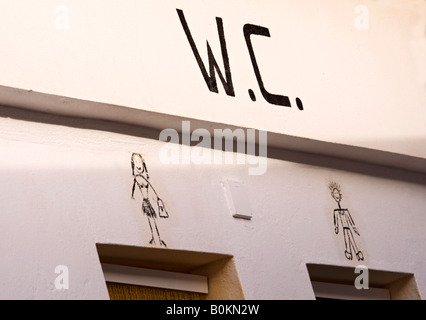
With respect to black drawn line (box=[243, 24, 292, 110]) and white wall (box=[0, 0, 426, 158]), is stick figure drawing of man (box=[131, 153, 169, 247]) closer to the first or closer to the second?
white wall (box=[0, 0, 426, 158])

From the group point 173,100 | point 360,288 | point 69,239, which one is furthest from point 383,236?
point 69,239

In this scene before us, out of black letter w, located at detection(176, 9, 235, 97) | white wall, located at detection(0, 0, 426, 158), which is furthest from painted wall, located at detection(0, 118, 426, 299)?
black letter w, located at detection(176, 9, 235, 97)

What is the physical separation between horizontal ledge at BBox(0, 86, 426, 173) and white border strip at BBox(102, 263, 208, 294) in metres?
0.53

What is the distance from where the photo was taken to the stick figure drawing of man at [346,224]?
369 centimetres

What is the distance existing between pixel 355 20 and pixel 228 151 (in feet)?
3.12

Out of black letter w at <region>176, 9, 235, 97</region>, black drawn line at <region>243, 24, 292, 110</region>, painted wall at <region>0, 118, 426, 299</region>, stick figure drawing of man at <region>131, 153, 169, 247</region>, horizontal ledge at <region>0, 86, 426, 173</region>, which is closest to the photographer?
painted wall at <region>0, 118, 426, 299</region>

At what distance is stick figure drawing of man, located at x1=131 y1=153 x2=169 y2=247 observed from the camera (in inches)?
128

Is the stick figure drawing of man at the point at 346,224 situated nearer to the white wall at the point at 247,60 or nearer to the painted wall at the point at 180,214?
the painted wall at the point at 180,214

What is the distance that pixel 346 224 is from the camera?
373 cm

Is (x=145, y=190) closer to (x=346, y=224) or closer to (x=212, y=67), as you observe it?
(x=212, y=67)

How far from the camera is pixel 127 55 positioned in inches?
131

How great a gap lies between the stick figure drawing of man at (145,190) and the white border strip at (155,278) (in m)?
0.20

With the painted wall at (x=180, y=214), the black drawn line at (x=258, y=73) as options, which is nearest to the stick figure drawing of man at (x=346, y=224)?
the painted wall at (x=180, y=214)
